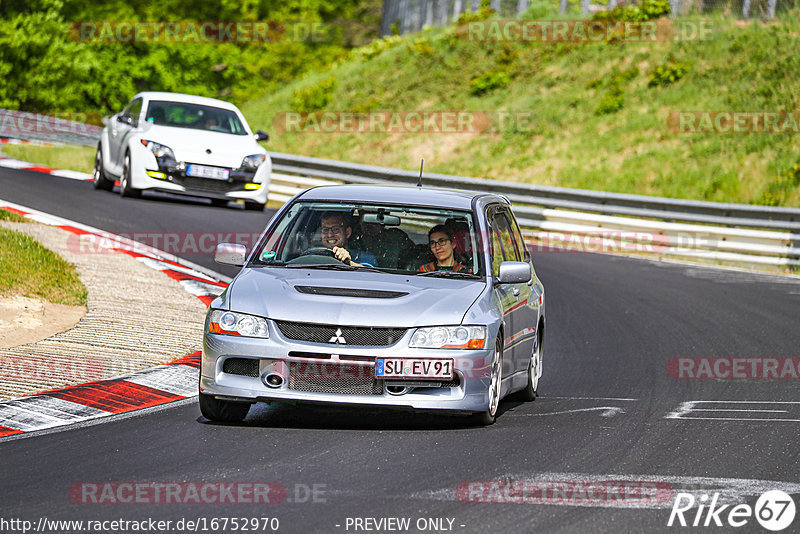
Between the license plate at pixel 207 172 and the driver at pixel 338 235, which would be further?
the license plate at pixel 207 172

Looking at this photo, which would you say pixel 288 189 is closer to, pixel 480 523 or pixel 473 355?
pixel 473 355

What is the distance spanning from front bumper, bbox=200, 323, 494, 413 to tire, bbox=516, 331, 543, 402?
1733 mm

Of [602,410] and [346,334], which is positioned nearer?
[346,334]

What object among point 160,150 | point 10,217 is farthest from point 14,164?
point 10,217

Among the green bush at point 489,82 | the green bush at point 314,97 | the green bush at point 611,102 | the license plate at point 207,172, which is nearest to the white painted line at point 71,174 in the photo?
the license plate at point 207,172

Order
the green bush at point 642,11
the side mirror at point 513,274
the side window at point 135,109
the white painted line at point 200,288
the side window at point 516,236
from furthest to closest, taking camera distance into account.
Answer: the green bush at point 642,11, the side window at point 135,109, the white painted line at point 200,288, the side window at point 516,236, the side mirror at point 513,274

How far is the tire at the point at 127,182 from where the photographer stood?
2020 centimetres

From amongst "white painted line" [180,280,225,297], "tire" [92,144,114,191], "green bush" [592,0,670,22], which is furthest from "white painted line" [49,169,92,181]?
"green bush" [592,0,670,22]

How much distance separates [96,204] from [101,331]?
9474 mm

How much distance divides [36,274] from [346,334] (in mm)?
5716

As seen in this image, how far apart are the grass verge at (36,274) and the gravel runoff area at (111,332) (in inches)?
7.9

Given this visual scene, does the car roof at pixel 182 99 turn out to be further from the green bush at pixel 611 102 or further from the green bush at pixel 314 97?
the green bush at pixel 314 97

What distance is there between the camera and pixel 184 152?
1972 centimetres

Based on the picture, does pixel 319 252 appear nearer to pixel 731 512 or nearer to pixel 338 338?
pixel 338 338
